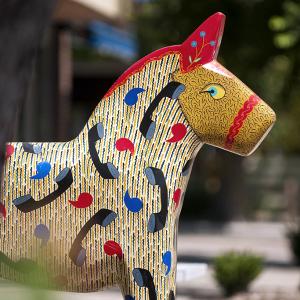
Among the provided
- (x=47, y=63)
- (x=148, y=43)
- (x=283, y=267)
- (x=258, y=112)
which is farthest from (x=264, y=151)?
(x=258, y=112)

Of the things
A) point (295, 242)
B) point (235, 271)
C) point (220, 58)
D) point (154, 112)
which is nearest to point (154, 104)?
point (154, 112)

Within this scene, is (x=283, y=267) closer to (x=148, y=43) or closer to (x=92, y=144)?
(x=148, y=43)

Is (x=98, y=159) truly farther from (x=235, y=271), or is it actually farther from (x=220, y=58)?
(x=220, y=58)

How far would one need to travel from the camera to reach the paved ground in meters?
10.2

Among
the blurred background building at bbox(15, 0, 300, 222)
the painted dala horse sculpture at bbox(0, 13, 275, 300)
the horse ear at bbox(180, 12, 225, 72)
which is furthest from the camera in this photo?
the blurred background building at bbox(15, 0, 300, 222)

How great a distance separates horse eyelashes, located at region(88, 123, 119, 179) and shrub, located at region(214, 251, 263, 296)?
5.40m

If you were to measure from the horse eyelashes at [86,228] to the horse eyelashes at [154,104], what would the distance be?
0.49 m

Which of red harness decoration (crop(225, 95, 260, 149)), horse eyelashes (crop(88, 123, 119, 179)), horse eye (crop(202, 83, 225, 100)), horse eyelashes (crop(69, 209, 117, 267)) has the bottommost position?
horse eyelashes (crop(69, 209, 117, 267))

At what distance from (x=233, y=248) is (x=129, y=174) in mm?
12301

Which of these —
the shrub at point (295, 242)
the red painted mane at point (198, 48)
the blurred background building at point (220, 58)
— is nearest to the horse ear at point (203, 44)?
the red painted mane at point (198, 48)

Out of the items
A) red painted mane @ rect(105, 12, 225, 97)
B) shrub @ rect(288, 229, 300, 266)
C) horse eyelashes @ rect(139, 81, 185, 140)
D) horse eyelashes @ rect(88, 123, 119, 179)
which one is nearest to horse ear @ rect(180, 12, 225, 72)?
red painted mane @ rect(105, 12, 225, 97)

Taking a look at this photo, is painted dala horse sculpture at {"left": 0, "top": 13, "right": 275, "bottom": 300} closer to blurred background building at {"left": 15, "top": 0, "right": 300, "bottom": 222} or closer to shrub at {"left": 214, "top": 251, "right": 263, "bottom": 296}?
shrub at {"left": 214, "top": 251, "right": 263, "bottom": 296}

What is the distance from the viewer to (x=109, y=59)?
880 inches

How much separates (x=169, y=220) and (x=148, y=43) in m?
14.0
